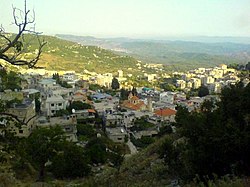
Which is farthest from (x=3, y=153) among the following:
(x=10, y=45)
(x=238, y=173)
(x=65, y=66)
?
(x=65, y=66)

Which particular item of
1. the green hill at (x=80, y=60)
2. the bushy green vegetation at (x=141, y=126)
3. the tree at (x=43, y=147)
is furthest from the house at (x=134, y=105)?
the green hill at (x=80, y=60)

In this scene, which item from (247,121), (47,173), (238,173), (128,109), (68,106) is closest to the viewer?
(238,173)

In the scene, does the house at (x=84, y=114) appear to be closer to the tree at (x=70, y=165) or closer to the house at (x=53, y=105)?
the house at (x=53, y=105)

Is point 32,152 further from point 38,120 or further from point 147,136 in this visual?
point 147,136

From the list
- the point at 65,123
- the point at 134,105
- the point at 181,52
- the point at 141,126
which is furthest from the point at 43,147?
the point at 181,52

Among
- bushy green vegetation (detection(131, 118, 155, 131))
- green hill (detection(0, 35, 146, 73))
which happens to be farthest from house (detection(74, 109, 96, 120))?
green hill (detection(0, 35, 146, 73))

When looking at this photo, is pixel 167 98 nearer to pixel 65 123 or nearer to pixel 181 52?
pixel 65 123

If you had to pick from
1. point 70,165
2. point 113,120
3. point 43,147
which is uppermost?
point 43,147

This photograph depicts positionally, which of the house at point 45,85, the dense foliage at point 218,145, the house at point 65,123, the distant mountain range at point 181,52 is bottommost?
the distant mountain range at point 181,52

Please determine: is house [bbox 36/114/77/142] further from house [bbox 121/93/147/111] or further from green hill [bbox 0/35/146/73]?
green hill [bbox 0/35/146/73]
